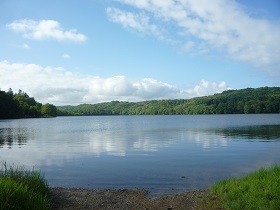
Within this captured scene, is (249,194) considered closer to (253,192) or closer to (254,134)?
(253,192)

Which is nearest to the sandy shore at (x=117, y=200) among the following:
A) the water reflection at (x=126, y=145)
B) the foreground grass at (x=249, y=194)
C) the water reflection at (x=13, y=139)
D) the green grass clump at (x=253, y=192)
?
the foreground grass at (x=249, y=194)

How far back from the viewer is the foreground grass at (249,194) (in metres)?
12.5

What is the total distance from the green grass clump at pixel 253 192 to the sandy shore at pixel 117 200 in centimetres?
161

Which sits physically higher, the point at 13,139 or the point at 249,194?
the point at 249,194

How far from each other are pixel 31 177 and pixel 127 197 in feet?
18.4

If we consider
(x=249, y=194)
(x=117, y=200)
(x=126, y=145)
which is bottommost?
(x=126, y=145)

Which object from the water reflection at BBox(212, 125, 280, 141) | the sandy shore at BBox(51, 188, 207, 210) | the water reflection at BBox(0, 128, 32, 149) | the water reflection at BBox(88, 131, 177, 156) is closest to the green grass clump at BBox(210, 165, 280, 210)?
the sandy shore at BBox(51, 188, 207, 210)

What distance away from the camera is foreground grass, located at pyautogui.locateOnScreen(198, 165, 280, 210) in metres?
12.5

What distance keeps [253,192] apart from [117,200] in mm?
7515

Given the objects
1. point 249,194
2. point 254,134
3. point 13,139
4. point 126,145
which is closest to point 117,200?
point 249,194

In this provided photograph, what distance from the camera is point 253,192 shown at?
13.4 meters

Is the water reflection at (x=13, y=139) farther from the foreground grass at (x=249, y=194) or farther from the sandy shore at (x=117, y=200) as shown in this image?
the foreground grass at (x=249, y=194)

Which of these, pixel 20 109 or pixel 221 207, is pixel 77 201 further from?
pixel 20 109

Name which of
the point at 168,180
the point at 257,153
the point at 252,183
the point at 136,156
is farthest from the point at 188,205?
the point at 257,153
